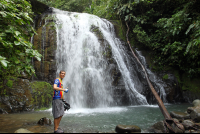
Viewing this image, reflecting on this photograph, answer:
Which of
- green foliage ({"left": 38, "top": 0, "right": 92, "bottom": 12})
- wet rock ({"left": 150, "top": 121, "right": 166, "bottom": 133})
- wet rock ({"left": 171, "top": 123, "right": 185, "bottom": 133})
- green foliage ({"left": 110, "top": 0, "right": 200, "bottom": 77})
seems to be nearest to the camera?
wet rock ({"left": 171, "top": 123, "right": 185, "bottom": 133})

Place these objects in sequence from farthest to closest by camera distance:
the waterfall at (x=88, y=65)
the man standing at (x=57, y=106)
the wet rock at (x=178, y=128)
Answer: the waterfall at (x=88, y=65)
the wet rock at (x=178, y=128)
the man standing at (x=57, y=106)

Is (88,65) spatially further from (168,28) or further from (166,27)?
(166,27)

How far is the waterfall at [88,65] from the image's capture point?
349 inches

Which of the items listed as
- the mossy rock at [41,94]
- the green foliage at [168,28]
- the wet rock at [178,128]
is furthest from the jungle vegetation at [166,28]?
the wet rock at [178,128]

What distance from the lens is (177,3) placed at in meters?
12.4

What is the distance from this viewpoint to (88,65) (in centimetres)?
968

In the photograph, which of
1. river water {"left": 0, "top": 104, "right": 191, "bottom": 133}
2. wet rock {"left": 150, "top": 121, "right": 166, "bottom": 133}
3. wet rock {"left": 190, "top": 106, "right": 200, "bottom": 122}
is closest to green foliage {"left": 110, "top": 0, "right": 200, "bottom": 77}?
wet rock {"left": 190, "top": 106, "right": 200, "bottom": 122}

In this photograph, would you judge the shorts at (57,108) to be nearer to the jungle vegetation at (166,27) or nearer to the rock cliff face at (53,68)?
the rock cliff face at (53,68)

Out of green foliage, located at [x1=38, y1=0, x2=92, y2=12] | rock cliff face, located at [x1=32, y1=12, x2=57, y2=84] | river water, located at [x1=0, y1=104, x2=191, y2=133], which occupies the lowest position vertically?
river water, located at [x1=0, y1=104, x2=191, y2=133]

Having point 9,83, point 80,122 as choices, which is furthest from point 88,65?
point 80,122

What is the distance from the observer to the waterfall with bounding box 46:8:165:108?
8.88 metres

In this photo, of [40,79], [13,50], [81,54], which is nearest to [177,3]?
[81,54]

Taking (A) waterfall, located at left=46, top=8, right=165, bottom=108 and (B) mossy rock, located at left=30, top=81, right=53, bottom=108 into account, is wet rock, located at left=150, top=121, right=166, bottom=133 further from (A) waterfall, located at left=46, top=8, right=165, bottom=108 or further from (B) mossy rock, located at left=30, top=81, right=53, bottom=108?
(B) mossy rock, located at left=30, top=81, right=53, bottom=108

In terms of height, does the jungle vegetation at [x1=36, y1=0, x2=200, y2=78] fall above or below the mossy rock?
above
